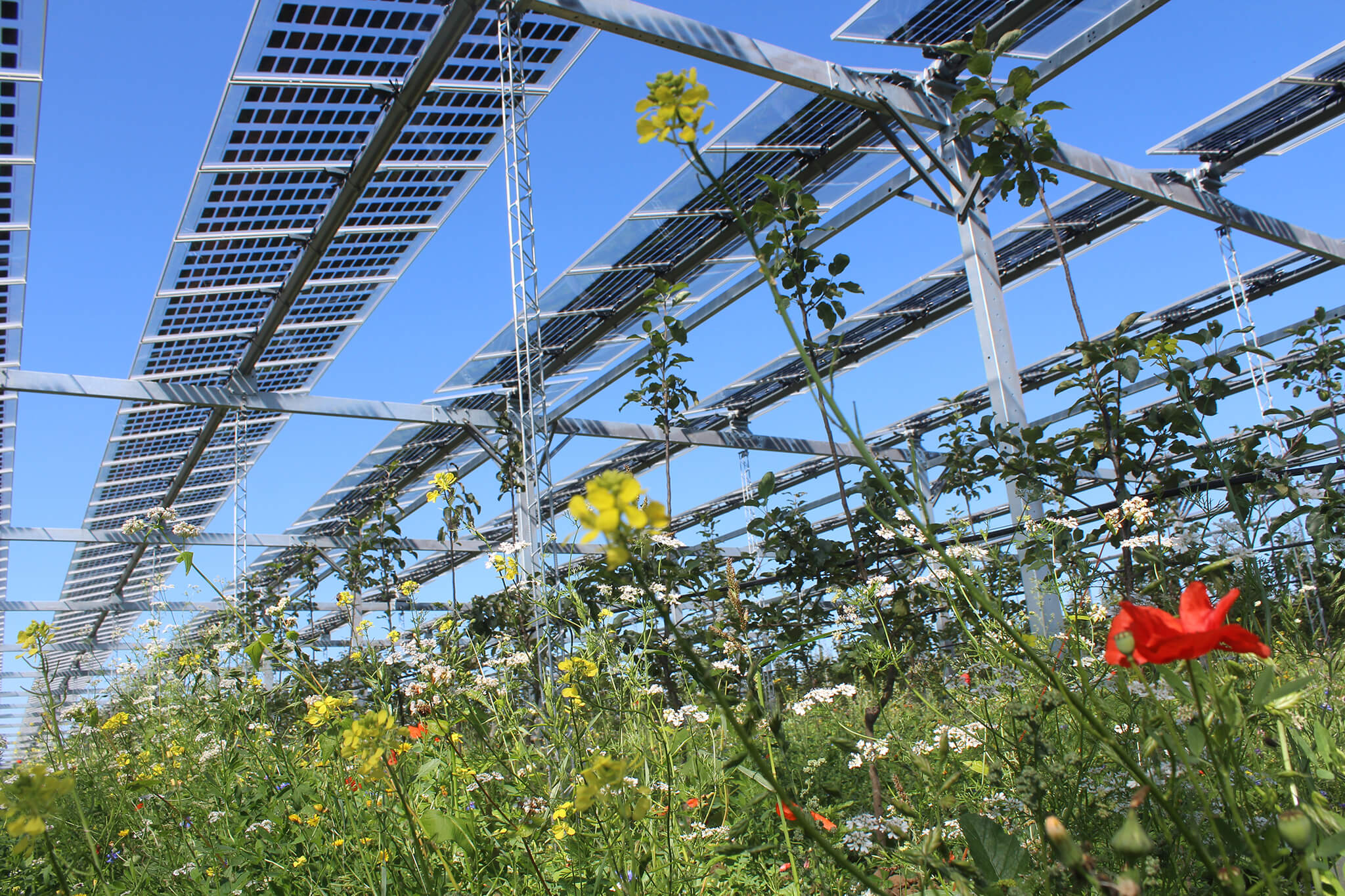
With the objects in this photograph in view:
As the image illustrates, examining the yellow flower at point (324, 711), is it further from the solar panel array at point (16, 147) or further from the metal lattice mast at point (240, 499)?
the metal lattice mast at point (240, 499)

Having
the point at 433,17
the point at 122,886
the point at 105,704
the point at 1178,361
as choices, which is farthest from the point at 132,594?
the point at 1178,361

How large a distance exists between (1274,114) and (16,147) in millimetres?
9918

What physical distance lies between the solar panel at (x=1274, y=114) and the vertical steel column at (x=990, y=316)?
2793mm

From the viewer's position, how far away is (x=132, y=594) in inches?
740

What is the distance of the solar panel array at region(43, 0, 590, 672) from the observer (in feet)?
17.8

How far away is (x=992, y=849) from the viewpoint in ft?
3.06

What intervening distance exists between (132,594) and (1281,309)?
74.2ft

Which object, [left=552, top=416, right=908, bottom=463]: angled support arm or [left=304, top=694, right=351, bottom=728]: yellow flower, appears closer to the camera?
[left=304, top=694, right=351, bottom=728]: yellow flower

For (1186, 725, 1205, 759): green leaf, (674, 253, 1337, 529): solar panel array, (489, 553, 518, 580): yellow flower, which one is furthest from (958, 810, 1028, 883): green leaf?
(674, 253, 1337, 529): solar panel array

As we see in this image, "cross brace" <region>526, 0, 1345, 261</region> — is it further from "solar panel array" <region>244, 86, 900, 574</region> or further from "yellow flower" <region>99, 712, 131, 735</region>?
"yellow flower" <region>99, 712, 131, 735</region>

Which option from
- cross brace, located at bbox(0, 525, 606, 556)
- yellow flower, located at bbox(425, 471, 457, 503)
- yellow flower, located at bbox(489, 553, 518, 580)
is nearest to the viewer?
yellow flower, located at bbox(425, 471, 457, 503)

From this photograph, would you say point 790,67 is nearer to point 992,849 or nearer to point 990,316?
point 990,316

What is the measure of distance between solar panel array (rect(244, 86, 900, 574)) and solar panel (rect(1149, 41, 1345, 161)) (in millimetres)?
2696

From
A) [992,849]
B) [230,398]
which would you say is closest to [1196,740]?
[992,849]
